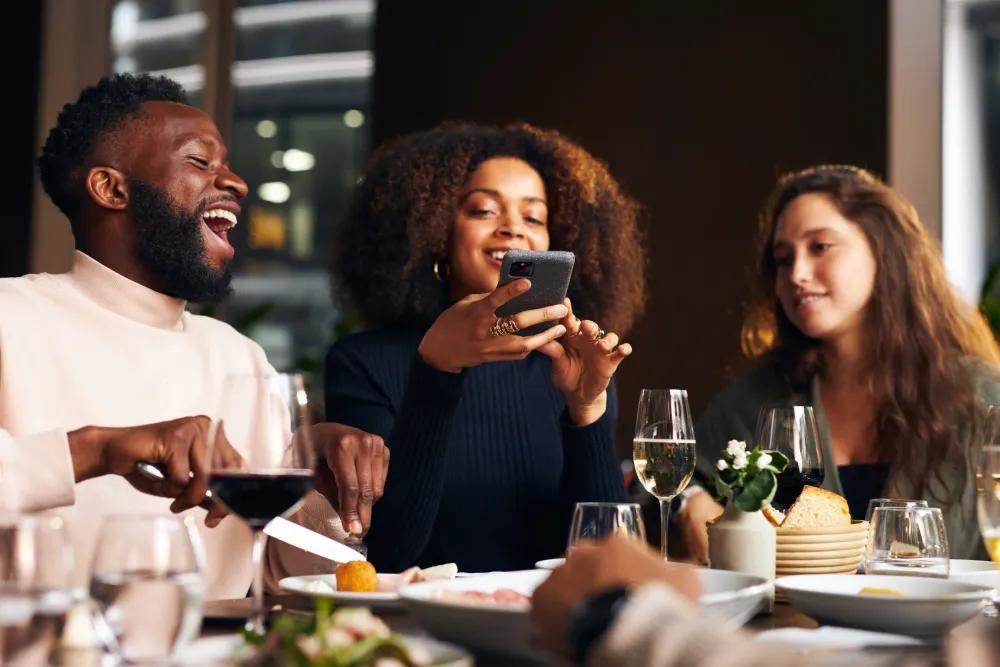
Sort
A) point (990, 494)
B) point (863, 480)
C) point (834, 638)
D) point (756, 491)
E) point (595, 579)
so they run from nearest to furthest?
point (595, 579)
point (834, 638)
point (756, 491)
point (990, 494)
point (863, 480)

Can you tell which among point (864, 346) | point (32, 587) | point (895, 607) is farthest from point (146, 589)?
point (864, 346)

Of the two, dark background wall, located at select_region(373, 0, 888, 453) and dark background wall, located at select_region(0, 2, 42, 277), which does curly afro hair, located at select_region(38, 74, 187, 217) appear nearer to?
dark background wall, located at select_region(373, 0, 888, 453)

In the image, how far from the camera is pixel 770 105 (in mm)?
4672

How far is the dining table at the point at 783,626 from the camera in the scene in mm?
1008

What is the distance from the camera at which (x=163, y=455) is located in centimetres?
134

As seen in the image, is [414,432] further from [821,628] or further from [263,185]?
[263,185]

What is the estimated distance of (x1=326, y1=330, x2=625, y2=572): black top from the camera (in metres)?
2.07

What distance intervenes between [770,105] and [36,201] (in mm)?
3180

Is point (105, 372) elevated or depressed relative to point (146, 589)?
elevated

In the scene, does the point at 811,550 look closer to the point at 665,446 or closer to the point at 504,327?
the point at 665,446

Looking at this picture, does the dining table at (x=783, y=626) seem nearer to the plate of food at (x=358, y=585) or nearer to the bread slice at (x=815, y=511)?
the plate of food at (x=358, y=585)

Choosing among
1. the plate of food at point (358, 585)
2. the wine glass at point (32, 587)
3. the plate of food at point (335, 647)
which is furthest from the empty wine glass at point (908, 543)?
the wine glass at point (32, 587)

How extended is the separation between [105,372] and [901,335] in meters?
1.95

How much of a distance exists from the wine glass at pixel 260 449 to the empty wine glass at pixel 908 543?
832 mm
